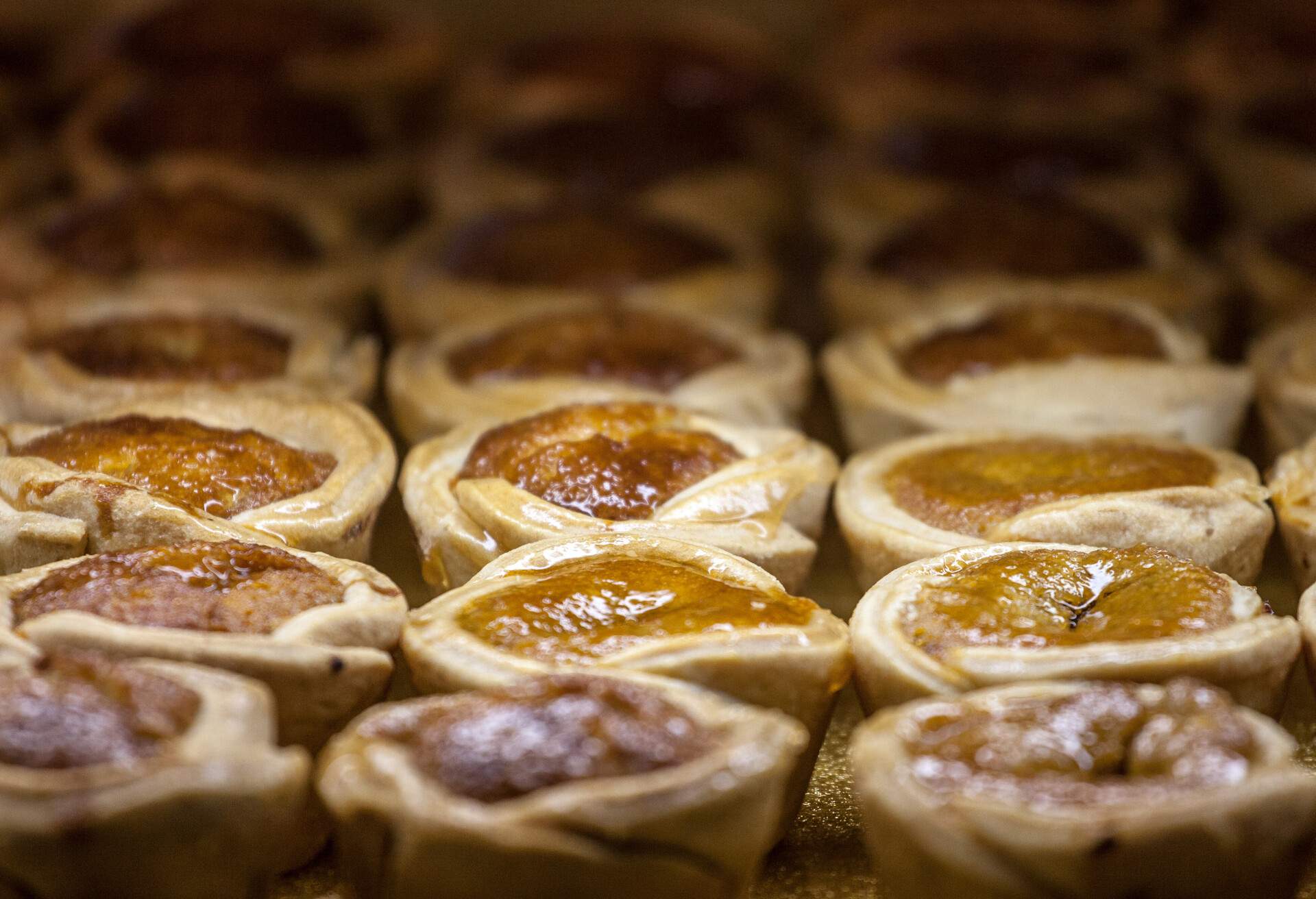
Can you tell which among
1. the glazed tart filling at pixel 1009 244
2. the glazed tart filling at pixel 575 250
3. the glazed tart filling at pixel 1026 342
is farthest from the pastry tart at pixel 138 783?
the glazed tart filling at pixel 1009 244

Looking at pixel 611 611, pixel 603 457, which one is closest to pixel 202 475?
pixel 603 457

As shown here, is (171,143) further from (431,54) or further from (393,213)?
(431,54)

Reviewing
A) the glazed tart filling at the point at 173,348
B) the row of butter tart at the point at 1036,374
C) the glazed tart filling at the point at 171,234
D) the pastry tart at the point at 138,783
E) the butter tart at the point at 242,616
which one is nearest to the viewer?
the pastry tart at the point at 138,783

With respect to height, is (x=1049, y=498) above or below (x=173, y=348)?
above

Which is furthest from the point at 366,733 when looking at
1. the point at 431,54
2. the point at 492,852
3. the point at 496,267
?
the point at 431,54

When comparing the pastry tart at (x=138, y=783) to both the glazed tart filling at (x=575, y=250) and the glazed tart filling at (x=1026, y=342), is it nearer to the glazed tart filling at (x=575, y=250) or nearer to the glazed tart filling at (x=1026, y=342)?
the glazed tart filling at (x=1026, y=342)

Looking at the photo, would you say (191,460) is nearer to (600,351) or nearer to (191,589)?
(191,589)
